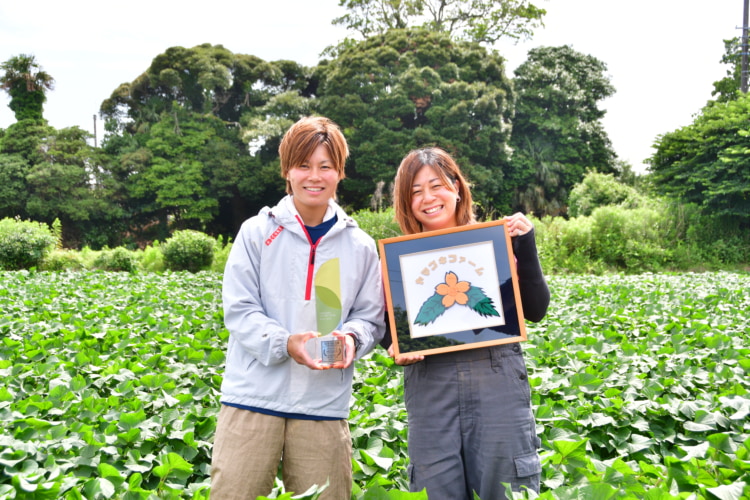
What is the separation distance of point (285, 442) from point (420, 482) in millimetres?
401

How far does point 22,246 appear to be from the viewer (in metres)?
13.0

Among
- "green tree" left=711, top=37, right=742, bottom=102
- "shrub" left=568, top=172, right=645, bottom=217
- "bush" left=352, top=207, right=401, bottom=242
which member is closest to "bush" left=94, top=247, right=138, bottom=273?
"bush" left=352, top=207, right=401, bottom=242

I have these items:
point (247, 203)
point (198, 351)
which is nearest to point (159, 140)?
point (247, 203)

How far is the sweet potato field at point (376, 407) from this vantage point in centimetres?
187

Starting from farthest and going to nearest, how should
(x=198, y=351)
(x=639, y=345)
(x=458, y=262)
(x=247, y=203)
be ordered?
(x=247, y=203)
(x=639, y=345)
(x=198, y=351)
(x=458, y=262)

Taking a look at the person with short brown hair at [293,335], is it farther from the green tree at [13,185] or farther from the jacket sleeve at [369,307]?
the green tree at [13,185]

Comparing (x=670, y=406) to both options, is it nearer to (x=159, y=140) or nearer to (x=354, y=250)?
(x=354, y=250)

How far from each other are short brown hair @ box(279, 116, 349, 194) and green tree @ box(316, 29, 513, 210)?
2116 cm

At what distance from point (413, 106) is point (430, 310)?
22348 mm

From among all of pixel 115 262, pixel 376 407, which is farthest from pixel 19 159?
pixel 376 407

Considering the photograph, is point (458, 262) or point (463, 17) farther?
point (463, 17)

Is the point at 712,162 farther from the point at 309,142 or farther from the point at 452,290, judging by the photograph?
the point at 309,142

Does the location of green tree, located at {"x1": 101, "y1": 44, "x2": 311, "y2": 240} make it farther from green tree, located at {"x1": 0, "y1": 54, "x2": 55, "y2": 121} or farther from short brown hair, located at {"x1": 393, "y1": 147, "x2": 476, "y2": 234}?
short brown hair, located at {"x1": 393, "y1": 147, "x2": 476, "y2": 234}

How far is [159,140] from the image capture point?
2472 cm
